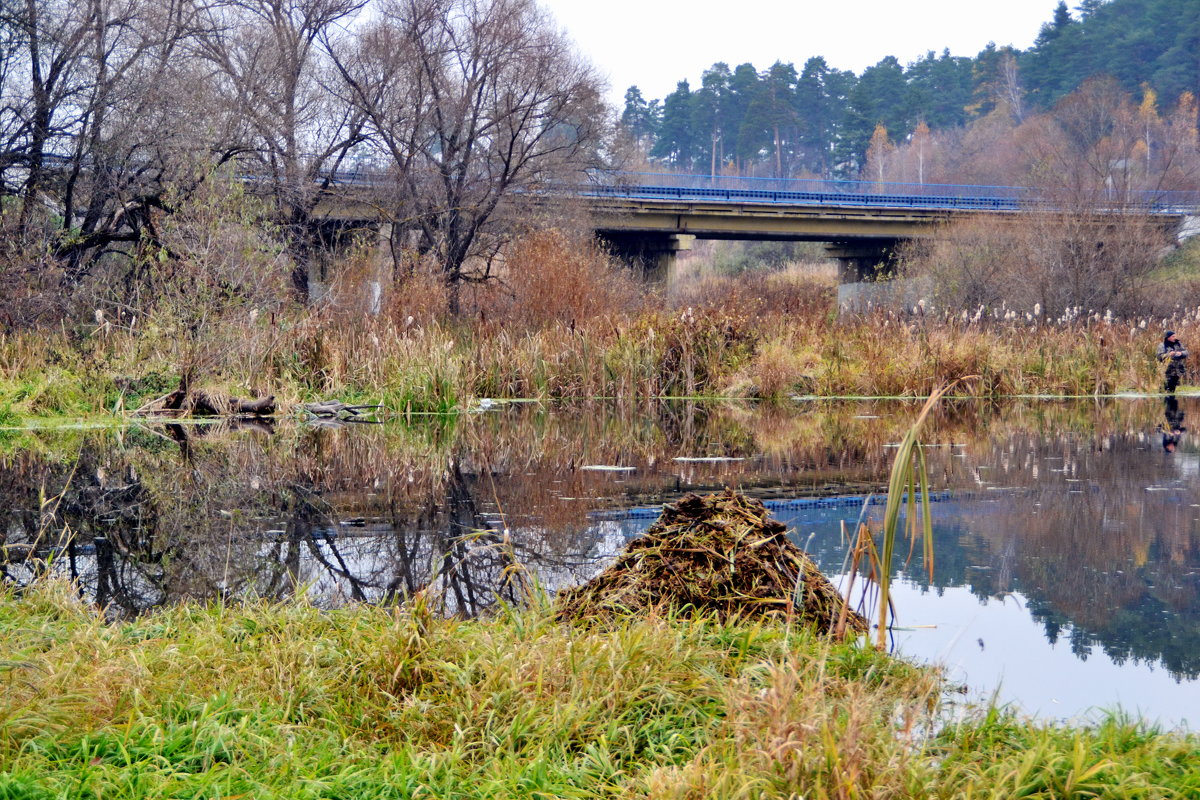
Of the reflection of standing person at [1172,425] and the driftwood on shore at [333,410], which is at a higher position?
the driftwood on shore at [333,410]

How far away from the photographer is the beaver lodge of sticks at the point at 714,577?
13.0 ft

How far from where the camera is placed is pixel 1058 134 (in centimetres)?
5819

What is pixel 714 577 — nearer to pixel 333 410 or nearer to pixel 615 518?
pixel 615 518

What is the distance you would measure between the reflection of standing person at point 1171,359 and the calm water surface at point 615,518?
682 cm

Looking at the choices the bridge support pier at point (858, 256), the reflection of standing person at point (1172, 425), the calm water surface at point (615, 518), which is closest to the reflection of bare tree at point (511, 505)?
the calm water surface at point (615, 518)

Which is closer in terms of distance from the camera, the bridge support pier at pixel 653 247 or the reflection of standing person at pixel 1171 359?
the reflection of standing person at pixel 1171 359

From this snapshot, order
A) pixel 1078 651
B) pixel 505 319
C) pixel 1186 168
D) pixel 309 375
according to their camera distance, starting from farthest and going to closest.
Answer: pixel 1186 168, pixel 505 319, pixel 309 375, pixel 1078 651

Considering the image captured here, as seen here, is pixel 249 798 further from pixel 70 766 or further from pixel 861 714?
pixel 861 714

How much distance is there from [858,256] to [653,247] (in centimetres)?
907

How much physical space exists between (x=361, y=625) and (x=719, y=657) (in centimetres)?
120

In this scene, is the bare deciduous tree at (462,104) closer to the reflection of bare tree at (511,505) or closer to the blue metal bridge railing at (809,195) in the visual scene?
the blue metal bridge railing at (809,195)

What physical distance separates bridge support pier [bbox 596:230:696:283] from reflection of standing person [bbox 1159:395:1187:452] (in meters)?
24.5

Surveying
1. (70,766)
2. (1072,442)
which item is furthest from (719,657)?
(1072,442)

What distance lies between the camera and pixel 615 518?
21.7 feet
